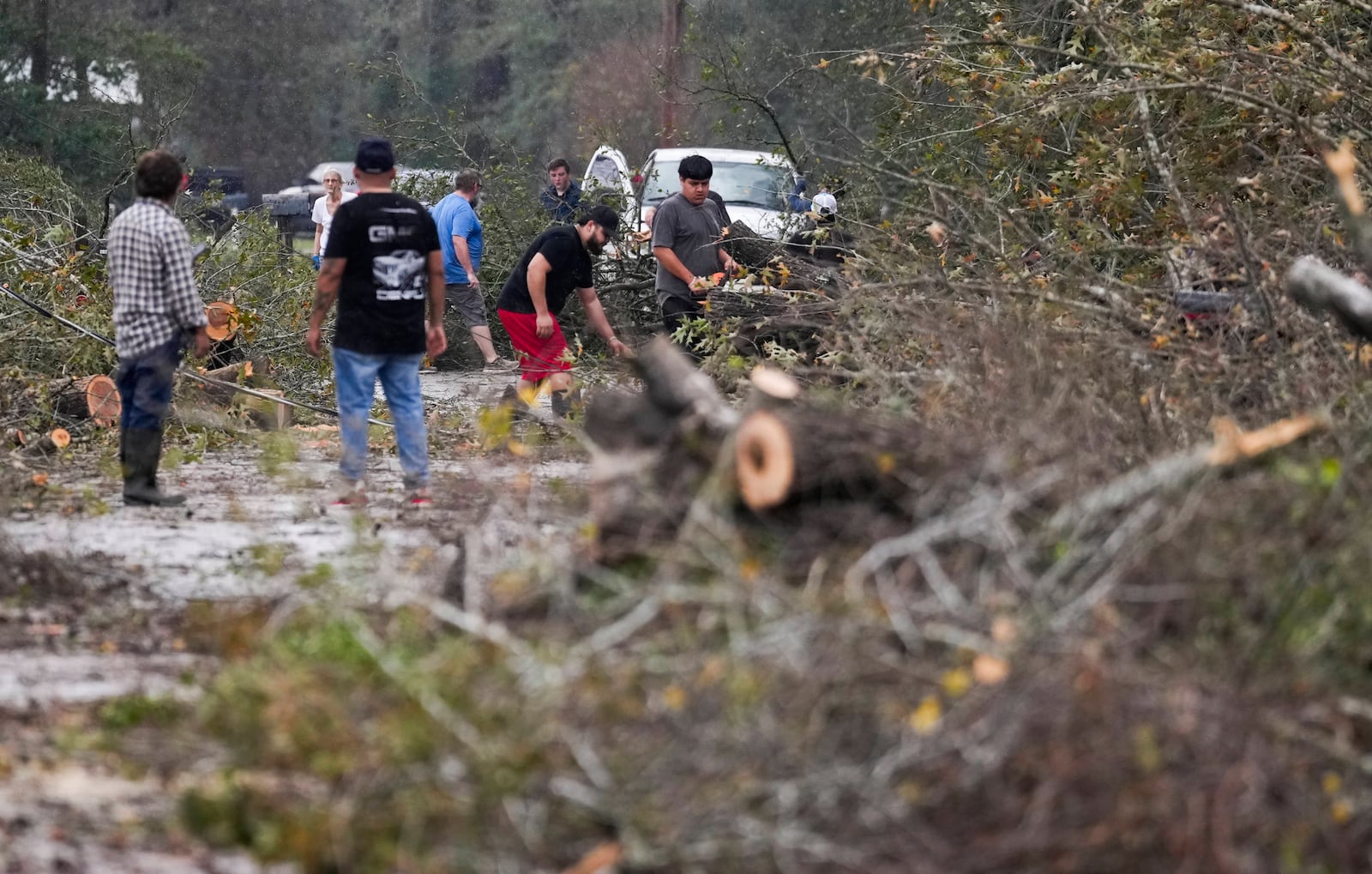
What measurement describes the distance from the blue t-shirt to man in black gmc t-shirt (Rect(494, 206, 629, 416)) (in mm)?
2681

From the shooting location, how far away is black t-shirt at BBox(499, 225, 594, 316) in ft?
36.7

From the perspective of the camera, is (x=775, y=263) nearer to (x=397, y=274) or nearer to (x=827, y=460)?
(x=397, y=274)

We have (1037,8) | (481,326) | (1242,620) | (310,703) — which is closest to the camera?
(310,703)

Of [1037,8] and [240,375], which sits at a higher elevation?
[1037,8]

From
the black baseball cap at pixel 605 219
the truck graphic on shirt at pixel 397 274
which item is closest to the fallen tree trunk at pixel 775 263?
the black baseball cap at pixel 605 219

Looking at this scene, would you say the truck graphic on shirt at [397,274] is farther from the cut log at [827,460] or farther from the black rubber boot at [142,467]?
the cut log at [827,460]

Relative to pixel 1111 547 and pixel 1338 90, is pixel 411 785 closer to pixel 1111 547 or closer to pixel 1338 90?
pixel 1111 547

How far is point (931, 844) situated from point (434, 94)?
49.2 meters

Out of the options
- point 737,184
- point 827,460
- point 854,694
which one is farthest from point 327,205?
point 854,694

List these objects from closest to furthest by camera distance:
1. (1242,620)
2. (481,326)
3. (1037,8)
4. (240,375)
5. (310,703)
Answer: (310,703) → (1242,620) → (240,375) → (481,326) → (1037,8)

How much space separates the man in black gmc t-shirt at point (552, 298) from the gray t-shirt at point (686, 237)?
24.6 inches

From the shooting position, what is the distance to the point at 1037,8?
50.4 ft

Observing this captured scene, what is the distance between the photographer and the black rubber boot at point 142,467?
860 cm

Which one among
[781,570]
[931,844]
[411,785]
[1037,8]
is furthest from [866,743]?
[1037,8]
